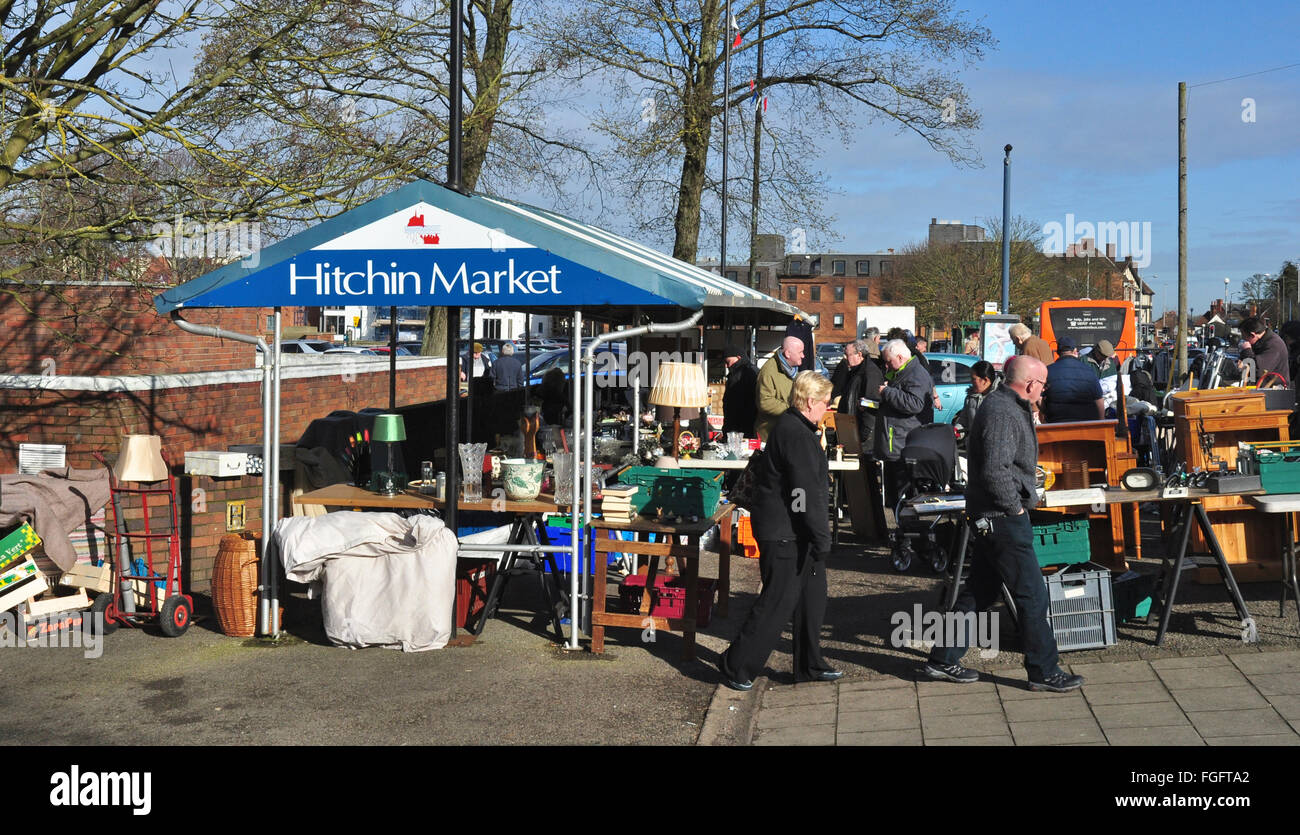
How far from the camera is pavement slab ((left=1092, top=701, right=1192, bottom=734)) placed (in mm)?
5980

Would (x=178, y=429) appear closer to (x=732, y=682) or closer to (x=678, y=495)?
(x=678, y=495)

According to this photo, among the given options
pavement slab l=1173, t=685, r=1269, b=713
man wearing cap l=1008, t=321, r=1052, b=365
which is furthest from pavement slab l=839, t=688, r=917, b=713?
man wearing cap l=1008, t=321, r=1052, b=365

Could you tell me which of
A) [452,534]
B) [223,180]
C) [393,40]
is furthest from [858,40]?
[452,534]

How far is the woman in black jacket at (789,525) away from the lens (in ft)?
22.2

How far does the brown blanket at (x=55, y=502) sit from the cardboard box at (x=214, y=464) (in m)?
0.61

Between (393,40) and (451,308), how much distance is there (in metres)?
4.37

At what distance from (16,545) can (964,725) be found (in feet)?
20.2

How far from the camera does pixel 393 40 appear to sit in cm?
1118

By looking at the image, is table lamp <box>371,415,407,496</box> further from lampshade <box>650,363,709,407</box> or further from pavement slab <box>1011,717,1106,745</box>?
pavement slab <box>1011,717,1106,745</box>

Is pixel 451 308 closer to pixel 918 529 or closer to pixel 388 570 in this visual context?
pixel 388 570

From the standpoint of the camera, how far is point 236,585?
8.16m

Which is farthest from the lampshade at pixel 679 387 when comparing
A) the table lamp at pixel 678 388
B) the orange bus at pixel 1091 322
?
the orange bus at pixel 1091 322

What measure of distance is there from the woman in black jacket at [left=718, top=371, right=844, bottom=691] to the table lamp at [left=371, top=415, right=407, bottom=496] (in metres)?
3.04

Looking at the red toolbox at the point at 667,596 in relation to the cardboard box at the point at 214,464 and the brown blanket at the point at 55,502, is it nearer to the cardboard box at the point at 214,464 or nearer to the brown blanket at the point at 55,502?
the cardboard box at the point at 214,464
